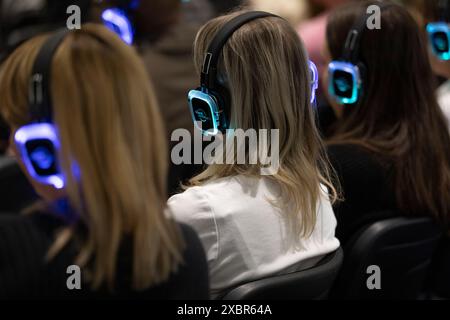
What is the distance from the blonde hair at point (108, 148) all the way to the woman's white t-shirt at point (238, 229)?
8.4 inches

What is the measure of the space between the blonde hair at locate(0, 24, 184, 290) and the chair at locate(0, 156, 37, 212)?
1.96ft

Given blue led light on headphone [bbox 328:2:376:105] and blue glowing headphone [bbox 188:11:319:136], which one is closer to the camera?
blue glowing headphone [bbox 188:11:319:136]

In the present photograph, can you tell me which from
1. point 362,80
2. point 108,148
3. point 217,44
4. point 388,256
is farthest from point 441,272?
point 108,148

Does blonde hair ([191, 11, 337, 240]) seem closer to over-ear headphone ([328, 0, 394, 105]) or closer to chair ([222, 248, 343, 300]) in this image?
chair ([222, 248, 343, 300])

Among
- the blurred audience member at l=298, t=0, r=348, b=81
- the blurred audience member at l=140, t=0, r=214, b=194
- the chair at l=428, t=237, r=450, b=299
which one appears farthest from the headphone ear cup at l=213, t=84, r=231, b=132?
the blurred audience member at l=298, t=0, r=348, b=81

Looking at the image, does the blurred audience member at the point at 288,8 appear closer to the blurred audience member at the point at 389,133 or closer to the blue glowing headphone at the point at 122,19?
the blue glowing headphone at the point at 122,19

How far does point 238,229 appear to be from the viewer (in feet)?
4.70

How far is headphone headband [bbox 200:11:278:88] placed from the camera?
4.91 ft

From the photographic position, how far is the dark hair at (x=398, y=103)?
1.93 m

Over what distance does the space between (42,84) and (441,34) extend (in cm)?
168

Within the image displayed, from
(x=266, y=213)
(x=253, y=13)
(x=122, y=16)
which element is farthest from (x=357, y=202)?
(x=122, y=16)

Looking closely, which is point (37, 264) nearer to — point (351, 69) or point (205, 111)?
point (205, 111)

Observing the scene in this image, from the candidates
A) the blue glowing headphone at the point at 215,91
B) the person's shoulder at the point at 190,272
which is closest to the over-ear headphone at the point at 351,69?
the blue glowing headphone at the point at 215,91

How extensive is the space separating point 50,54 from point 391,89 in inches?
45.3
